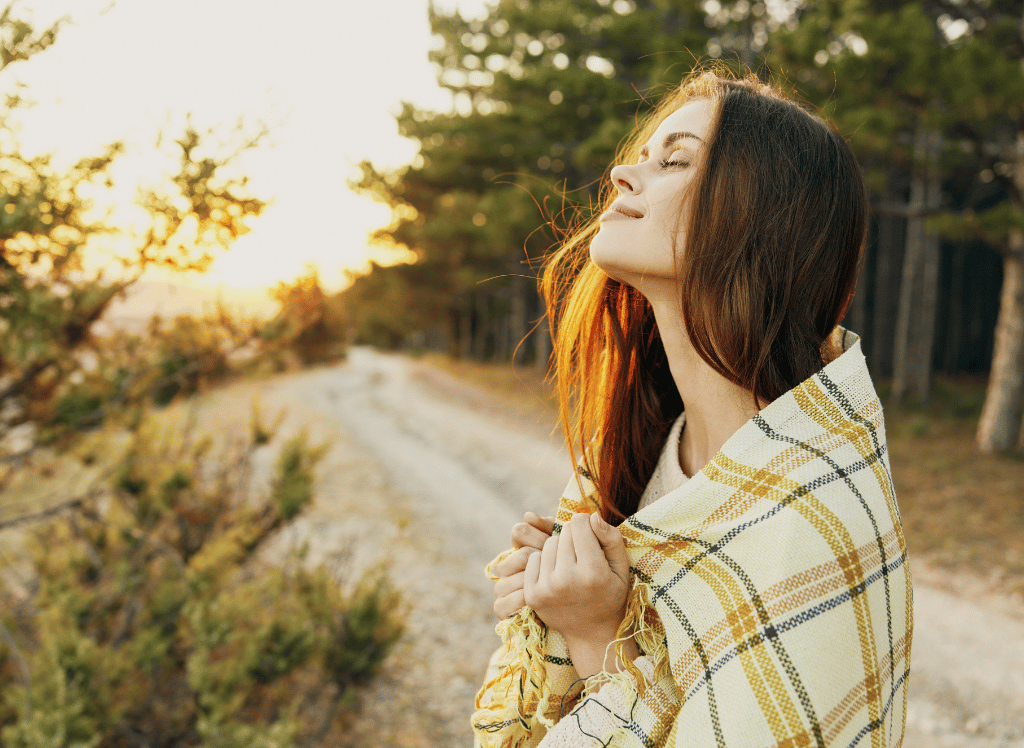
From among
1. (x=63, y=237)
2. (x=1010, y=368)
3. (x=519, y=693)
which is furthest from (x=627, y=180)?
(x=1010, y=368)

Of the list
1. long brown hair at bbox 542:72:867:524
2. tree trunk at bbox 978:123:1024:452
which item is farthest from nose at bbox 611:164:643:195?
tree trunk at bbox 978:123:1024:452

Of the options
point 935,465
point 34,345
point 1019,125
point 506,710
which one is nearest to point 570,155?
point 1019,125

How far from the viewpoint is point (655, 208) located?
1.23 metres

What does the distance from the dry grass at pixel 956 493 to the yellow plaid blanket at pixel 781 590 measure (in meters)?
1.40

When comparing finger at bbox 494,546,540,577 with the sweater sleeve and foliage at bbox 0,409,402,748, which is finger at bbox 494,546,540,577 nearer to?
the sweater sleeve

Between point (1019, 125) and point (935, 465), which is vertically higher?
point (1019, 125)

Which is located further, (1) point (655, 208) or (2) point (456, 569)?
(2) point (456, 569)

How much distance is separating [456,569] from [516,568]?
167 inches

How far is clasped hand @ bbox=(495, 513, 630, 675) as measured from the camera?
3.63ft

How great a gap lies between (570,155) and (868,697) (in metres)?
14.0

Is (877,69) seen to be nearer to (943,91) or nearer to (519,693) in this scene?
(943,91)

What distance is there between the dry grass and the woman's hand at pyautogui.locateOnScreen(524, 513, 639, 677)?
1310mm

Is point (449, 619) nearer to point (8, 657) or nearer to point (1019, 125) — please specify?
point (8, 657)

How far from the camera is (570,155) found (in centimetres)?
1384
